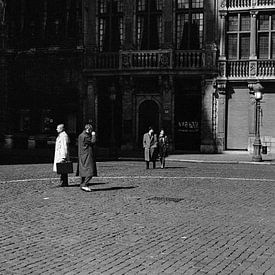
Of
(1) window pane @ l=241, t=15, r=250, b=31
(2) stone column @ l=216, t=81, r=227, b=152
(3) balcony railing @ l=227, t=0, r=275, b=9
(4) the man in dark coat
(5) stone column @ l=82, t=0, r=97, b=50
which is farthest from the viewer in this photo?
(5) stone column @ l=82, t=0, r=97, b=50

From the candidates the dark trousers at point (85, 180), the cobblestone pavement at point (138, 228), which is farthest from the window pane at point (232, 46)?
the dark trousers at point (85, 180)

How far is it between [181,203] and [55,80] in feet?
91.9

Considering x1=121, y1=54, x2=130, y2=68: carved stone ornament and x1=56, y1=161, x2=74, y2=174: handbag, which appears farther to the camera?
x1=121, y1=54, x2=130, y2=68: carved stone ornament

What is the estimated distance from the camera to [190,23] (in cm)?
3725

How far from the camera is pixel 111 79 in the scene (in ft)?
127

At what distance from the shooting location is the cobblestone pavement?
769 cm

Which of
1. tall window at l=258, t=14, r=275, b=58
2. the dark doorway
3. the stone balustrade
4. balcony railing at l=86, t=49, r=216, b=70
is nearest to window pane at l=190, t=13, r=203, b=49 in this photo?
balcony railing at l=86, t=49, r=216, b=70

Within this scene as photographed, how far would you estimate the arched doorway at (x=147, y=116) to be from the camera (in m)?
38.1

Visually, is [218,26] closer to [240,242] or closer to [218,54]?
[218,54]

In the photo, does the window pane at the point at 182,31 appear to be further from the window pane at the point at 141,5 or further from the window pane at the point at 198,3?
the window pane at the point at 141,5

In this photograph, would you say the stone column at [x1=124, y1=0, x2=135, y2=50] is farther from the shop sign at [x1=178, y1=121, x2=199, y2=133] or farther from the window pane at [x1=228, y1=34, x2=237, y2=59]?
the window pane at [x1=228, y1=34, x2=237, y2=59]

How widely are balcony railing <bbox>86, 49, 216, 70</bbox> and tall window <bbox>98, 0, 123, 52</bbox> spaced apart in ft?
2.65

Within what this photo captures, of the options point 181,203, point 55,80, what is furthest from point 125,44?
point 181,203

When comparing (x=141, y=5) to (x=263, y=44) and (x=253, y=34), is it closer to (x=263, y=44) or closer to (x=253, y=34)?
(x=253, y=34)
